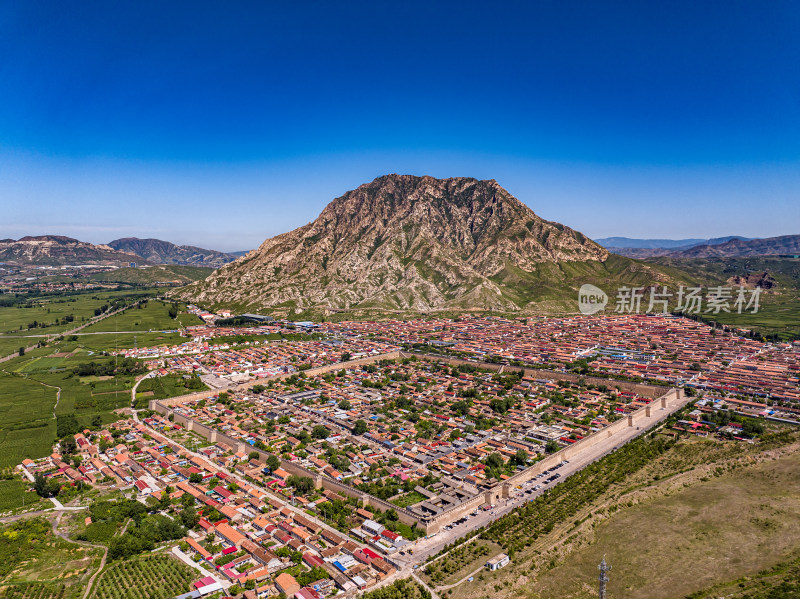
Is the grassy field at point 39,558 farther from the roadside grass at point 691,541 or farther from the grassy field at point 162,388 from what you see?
the grassy field at point 162,388

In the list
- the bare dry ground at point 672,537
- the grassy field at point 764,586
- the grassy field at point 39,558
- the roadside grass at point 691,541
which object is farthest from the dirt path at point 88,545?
the grassy field at point 764,586

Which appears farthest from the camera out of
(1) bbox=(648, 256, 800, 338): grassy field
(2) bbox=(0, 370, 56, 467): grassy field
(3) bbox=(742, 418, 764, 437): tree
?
(1) bbox=(648, 256, 800, 338): grassy field

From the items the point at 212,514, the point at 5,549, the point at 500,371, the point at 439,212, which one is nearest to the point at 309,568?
the point at 212,514

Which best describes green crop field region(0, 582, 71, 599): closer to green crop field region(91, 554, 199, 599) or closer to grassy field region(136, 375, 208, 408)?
green crop field region(91, 554, 199, 599)

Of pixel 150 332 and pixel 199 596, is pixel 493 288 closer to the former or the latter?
pixel 150 332

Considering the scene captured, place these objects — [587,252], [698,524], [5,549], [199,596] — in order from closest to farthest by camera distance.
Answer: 1. [199,596]
2. [5,549]
3. [698,524]
4. [587,252]

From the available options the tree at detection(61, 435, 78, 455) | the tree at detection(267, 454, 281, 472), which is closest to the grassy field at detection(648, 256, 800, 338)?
the tree at detection(267, 454, 281, 472)
